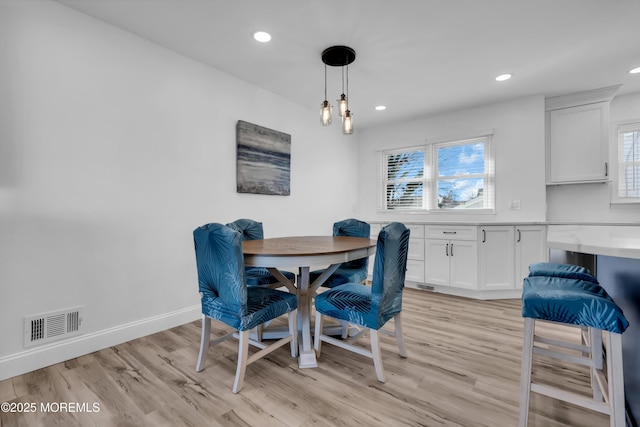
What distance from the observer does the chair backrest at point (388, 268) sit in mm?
1702

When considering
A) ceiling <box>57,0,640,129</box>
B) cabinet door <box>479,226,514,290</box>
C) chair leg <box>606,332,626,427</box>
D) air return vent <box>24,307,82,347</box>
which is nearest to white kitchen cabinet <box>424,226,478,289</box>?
cabinet door <box>479,226,514,290</box>

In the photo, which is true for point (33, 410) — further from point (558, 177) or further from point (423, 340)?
point (558, 177)

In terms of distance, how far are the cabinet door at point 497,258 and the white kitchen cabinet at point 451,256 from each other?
11cm

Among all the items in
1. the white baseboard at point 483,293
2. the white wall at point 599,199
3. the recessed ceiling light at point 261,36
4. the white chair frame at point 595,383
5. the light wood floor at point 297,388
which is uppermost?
the recessed ceiling light at point 261,36

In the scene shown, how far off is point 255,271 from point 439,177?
3.15 m

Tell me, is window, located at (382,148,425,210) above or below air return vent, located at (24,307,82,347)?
above

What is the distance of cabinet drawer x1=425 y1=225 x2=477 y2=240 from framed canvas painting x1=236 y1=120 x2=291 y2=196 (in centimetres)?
198

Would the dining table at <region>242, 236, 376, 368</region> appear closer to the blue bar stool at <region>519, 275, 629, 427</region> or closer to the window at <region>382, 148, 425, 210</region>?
the blue bar stool at <region>519, 275, 629, 427</region>

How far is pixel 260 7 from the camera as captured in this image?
2.09 meters

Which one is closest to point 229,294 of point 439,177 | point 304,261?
point 304,261

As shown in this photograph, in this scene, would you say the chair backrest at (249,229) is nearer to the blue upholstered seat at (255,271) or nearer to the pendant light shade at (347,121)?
the blue upholstered seat at (255,271)

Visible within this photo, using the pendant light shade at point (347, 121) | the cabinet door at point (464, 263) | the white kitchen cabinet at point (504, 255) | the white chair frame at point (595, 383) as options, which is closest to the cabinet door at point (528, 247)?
the white kitchen cabinet at point (504, 255)

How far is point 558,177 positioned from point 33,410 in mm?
5262

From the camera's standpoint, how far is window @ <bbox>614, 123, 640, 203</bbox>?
3.53m
